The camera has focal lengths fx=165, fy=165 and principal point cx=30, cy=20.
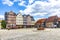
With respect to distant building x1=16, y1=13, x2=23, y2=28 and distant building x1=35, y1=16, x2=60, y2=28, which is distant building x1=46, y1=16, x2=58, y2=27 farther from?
distant building x1=16, y1=13, x2=23, y2=28

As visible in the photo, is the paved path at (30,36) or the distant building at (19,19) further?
the distant building at (19,19)

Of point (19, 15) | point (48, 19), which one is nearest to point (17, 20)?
point (19, 15)

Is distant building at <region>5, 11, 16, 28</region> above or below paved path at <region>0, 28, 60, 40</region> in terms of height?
above

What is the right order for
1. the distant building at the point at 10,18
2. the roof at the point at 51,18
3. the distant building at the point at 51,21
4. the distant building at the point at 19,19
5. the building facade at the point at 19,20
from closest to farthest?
the distant building at the point at 10,18 < the building facade at the point at 19,20 < the distant building at the point at 19,19 < the distant building at the point at 51,21 < the roof at the point at 51,18

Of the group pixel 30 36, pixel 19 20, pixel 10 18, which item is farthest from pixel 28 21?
pixel 30 36

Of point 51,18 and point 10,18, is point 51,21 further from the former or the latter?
point 10,18

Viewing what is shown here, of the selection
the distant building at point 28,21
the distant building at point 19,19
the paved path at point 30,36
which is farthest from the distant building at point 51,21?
the paved path at point 30,36

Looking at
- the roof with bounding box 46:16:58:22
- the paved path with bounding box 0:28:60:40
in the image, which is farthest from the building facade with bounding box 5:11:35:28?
the paved path with bounding box 0:28:60:40

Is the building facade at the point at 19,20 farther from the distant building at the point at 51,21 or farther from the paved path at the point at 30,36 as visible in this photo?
the paved path at the point at 30,36

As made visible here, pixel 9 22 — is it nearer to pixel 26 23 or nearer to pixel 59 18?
pixel 26 23

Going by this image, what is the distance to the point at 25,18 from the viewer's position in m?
73.1

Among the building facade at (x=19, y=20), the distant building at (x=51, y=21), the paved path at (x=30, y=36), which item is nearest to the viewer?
the paved path at (x=30, y=36)

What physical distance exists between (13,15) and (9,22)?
205 inches

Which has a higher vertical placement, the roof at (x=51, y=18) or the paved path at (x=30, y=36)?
the roof at (x=51, y=18)
